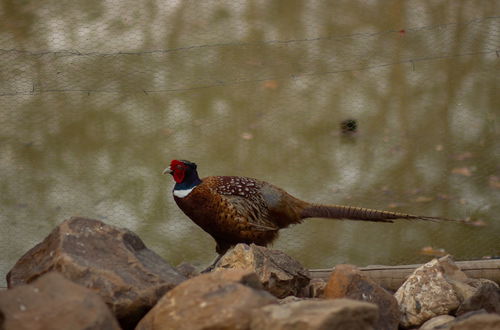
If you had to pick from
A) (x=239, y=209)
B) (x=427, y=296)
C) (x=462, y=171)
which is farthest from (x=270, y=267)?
(x=462, y=171)

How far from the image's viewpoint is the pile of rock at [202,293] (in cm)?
181

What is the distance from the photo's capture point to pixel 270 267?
9.29 feet

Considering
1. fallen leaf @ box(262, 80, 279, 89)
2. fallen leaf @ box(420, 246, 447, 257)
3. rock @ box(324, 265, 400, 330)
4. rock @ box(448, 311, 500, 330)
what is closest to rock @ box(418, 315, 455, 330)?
rock @ box(324, 265, 400, 330)

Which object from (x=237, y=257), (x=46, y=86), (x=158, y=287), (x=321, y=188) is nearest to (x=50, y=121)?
(x=46, y=86)

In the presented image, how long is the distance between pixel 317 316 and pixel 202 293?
14.6 inches

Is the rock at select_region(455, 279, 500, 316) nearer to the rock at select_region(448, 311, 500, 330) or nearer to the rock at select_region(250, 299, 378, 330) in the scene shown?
the rock at select_region(448, 311, 500, 330)

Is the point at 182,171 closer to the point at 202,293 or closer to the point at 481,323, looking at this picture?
the point at 202,293

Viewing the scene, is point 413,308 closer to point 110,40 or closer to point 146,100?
point 146,100

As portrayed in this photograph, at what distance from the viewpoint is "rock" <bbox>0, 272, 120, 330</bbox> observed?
176 cm

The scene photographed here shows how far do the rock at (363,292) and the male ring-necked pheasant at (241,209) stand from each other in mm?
914

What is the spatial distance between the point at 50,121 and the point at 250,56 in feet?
4.91

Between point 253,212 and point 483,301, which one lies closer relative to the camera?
point 483,301

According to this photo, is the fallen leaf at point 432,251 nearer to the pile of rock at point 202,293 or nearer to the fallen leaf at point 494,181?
the fallen leaf at point 494,181

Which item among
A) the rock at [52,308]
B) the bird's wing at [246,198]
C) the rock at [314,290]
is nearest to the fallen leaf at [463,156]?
the bird's wing at [246,198]
